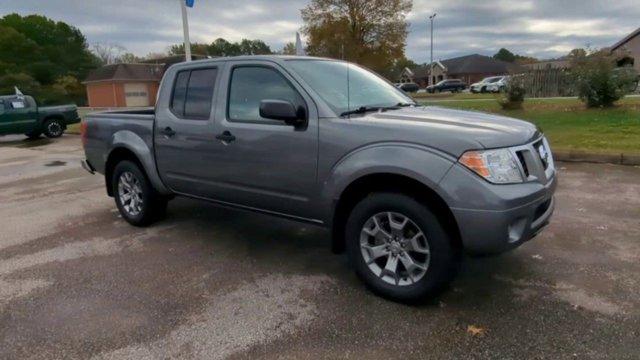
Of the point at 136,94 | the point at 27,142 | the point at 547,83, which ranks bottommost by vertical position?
the point at 27,142

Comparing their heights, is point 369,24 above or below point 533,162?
above

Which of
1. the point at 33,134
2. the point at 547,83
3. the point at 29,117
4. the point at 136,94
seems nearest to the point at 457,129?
the point at 29,117

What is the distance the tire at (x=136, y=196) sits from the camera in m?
5.32

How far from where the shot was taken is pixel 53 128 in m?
17.7

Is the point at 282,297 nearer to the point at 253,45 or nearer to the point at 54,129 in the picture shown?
the point at 54,129

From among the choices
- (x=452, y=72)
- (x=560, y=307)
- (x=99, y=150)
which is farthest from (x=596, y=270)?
(x=452, y=72)

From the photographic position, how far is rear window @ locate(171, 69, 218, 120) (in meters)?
4.58

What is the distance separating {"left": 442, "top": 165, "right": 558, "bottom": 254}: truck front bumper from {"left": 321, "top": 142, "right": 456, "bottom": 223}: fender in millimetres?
227

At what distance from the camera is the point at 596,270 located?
3895 mm

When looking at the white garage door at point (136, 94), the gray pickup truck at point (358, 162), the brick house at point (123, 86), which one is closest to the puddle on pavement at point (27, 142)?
the gray pickup truck at point (358, 162)

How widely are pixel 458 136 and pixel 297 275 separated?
181 centimetres

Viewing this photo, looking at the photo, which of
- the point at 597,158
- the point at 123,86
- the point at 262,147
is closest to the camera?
the point at 262,147

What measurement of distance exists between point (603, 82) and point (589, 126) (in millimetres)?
2971

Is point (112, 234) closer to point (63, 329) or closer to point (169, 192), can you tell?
point (169, 192)
